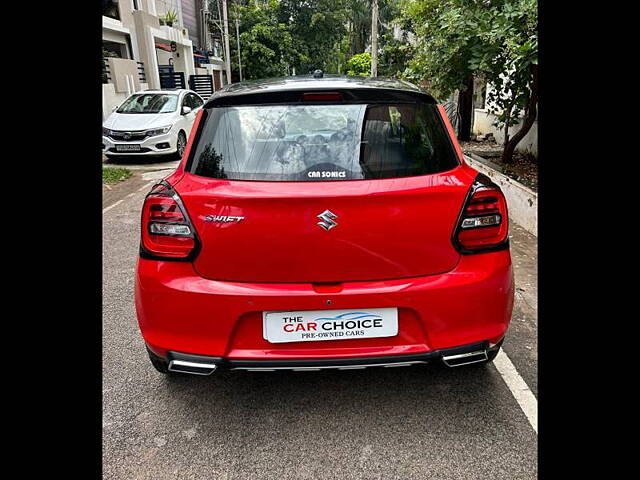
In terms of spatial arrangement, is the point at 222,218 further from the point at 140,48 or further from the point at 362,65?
the point at 362,65

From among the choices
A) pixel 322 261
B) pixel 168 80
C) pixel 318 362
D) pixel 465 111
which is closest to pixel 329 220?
pixel 322 261

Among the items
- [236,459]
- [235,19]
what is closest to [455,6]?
[236,459]

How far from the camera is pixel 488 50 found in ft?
21.6

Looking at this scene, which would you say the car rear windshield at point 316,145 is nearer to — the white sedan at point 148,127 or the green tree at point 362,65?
the white sedan at point 148,127

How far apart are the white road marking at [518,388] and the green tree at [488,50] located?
156 inches

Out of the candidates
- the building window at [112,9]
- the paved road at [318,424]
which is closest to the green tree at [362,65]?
the building window at [112,9]

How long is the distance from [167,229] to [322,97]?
943mm

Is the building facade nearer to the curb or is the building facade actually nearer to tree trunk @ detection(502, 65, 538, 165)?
tree trunk @ detection(502, 65, 538, 165)

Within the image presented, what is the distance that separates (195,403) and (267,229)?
3.69 ft

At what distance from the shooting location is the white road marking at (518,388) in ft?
7.86
